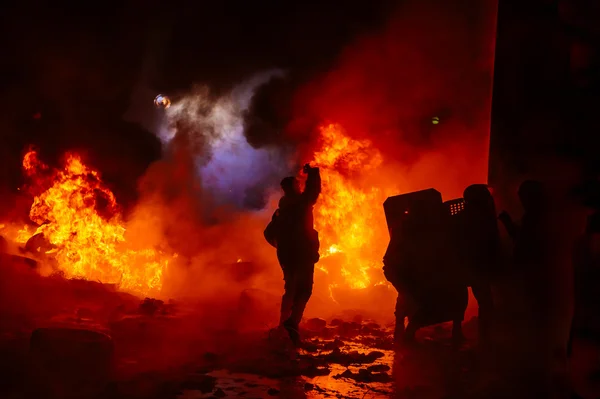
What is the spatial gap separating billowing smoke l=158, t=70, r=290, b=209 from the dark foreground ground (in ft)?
39.4

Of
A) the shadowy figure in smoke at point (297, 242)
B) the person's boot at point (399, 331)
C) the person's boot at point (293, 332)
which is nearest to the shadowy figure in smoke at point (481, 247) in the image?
the person's boot at point (399, 331)

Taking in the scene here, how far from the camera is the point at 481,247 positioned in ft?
19.0

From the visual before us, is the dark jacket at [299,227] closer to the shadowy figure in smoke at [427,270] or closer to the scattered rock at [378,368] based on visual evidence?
the shadowy figure in smoke at [427,270]

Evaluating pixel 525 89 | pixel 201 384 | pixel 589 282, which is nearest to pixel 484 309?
pixel 525 89

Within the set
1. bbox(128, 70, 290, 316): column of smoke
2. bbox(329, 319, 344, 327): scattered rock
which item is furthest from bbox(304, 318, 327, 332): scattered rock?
bbox(128, 70, 290, 316): column of smoke

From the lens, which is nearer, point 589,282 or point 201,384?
point 589,282

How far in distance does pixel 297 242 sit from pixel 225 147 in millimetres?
14244

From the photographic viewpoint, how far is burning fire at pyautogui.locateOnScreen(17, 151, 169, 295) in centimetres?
1279

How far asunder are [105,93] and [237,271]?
954cm

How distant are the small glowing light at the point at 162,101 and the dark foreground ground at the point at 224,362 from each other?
12.8m

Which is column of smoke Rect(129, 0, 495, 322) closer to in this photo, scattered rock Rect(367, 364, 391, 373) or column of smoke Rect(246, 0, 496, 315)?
column of smoke Rect(246, 0, 496, 315)

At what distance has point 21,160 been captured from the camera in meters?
17.4

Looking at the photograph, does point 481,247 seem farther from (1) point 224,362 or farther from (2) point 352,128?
(2) point 352,128

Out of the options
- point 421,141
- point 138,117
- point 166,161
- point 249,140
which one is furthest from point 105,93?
point 421,141
